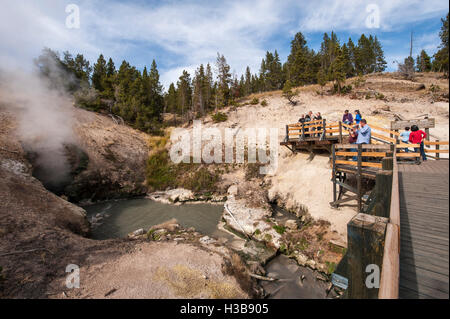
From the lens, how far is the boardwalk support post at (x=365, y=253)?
7.59ft

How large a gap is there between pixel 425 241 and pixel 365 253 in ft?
3.09

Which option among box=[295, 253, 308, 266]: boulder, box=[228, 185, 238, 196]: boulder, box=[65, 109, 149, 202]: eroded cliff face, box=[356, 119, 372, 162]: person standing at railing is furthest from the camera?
box=[65, 109, 149, 202]: eroded cliff face

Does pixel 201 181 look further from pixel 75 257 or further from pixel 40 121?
pixel 40 121

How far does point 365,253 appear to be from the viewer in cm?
246

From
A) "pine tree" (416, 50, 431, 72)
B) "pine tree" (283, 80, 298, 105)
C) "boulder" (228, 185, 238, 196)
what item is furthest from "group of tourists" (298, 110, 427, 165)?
"pine tree" (416, 50, 431, 72)

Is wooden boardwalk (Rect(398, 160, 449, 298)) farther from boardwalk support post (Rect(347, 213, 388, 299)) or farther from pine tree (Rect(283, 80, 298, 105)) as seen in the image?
pine tree (Rect(283, 80, 298, 105))

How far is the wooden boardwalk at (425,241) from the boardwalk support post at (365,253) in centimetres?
31

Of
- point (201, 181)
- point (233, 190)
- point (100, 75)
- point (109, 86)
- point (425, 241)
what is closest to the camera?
point (425, 241)

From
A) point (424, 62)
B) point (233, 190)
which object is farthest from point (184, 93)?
point (424, 62)

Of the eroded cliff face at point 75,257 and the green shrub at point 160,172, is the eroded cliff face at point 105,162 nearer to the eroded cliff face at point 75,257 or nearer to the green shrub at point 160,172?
the green shrub at point 160,172

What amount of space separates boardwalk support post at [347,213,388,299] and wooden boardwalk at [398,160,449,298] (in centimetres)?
31

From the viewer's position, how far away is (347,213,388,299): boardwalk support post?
2314 millimetres

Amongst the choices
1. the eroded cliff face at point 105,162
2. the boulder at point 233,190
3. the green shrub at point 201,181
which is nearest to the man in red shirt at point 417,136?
the boulder at point 233,190
